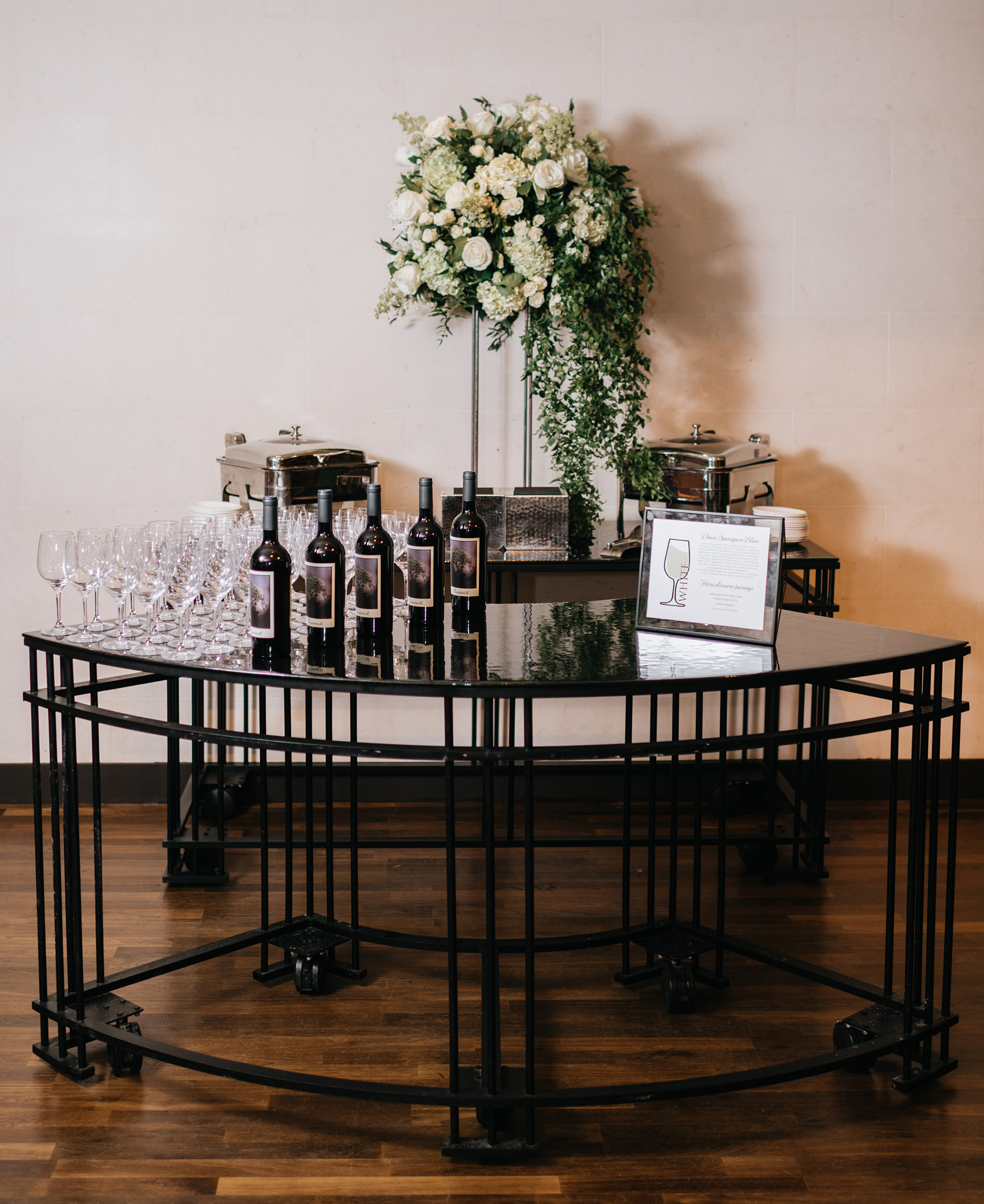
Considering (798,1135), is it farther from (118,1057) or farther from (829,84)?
(829,84)

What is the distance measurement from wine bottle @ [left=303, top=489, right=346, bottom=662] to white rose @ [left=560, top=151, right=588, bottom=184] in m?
1.69

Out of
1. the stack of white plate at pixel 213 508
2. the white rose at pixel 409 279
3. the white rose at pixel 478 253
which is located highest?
the white rose at pixel 478 253

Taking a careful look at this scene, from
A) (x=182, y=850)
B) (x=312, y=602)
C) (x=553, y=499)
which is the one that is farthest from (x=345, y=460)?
(x=312, y=602)

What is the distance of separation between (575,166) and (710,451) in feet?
3.04

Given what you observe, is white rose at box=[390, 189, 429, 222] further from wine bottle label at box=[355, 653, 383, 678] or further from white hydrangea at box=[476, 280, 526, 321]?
wine bottle label at box=[355, 653, 383, 678]

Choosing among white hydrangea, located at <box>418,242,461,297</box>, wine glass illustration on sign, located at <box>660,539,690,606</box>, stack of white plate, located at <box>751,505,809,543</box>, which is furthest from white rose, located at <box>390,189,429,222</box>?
wine glass illustration on sign, located at <box>660,539,690,606</box>

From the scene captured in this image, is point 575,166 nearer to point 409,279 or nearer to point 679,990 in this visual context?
point 409,279

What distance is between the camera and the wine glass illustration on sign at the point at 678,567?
93.6 inches

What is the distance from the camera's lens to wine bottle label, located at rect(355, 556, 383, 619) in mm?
2402

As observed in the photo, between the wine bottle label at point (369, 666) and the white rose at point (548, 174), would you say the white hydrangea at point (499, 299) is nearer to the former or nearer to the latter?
the white rose at point (548, 174)

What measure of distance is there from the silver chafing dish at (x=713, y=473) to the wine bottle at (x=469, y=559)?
124cm

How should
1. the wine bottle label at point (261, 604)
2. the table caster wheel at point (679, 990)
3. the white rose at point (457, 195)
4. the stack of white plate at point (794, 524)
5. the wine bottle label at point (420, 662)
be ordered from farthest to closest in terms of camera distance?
the stack of white plate at point (794, 524) < the white rose at point (457, 195) < the table caster wheel at point (679, 990) < the wine bottle label at point (261, 604) < the wine bottle label at point (420, 662)

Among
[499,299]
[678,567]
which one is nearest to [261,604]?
[678,567]

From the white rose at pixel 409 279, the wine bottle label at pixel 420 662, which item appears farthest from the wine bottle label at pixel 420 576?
the white rose at pixel 409 279
